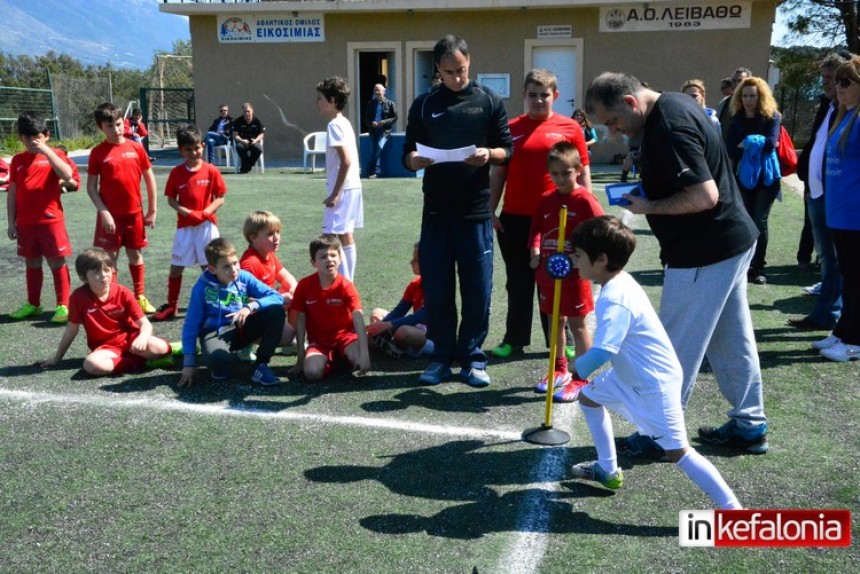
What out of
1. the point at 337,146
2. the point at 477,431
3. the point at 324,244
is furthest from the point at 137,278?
the point at 477,431

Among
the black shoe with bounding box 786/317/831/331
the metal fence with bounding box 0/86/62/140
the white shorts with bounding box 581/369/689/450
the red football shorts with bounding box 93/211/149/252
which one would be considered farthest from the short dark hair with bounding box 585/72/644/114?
the metal fence with bounding box 0/86/62/140

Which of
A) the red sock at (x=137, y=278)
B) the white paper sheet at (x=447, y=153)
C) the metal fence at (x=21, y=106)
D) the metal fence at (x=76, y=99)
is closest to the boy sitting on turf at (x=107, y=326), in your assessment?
the red sock at (x=137, y=278)

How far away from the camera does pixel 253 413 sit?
16.3 ft

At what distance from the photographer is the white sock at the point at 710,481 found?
350 centimetres

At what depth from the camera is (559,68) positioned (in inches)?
919

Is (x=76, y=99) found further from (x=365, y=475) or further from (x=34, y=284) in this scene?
(x=365, y=475)

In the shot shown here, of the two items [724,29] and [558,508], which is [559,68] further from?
[558,508]

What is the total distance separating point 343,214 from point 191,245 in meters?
1.40

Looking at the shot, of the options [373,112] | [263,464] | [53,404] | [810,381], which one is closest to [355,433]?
[263,464]

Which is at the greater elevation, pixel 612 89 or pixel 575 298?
pixel 612 89

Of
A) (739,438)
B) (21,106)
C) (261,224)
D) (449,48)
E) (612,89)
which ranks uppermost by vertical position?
(21,106)

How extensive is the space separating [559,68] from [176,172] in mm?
17880

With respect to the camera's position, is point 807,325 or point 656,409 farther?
point 807,325

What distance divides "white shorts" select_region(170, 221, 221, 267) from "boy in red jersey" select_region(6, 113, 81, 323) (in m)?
1.01
